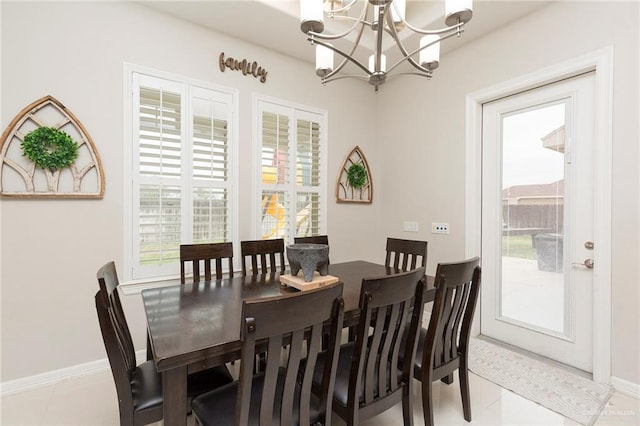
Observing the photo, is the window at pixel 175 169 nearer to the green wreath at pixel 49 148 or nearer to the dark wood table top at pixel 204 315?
the green wreath at pixel 49 148

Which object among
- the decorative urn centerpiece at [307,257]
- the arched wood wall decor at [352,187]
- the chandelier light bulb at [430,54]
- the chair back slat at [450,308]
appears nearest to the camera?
the chair back slat at [450,308]

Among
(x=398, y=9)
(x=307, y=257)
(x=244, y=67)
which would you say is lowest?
(x=307, y=257)

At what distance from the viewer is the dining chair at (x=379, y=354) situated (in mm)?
1402

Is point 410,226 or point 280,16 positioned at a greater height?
point 280,16

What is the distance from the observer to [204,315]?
1567 millimetres

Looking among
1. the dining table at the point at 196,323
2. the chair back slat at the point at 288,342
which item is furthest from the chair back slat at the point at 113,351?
the chair back slat at the point at 288,342

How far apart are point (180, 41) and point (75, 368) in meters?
2.94

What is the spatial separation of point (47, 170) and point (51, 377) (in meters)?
1.57

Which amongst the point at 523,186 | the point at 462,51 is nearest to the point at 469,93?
the point at 462,51

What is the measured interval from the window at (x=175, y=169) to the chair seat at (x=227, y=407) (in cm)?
168

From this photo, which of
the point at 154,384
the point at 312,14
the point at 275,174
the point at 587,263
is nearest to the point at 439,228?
the point at 587,263

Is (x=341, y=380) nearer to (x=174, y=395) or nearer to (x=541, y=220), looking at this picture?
(x=174, y=395)

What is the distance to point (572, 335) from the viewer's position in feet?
8.31

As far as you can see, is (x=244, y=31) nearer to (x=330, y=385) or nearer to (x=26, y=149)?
(x=26, y=149)
